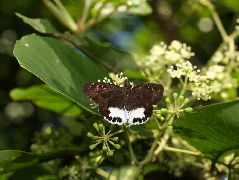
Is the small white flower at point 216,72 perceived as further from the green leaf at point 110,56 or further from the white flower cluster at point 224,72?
the green leaf at point 110,56

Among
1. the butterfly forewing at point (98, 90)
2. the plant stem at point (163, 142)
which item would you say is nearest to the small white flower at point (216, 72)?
the plant stem at point (163, 142)

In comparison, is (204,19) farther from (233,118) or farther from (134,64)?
(233,118)

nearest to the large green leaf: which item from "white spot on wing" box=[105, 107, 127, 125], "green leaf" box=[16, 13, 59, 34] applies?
"green leaf" box=[16, 13, 59, 34]

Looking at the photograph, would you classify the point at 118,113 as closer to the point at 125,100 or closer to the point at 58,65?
the point at 125,100

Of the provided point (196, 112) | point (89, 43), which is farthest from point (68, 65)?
point (196, 112)

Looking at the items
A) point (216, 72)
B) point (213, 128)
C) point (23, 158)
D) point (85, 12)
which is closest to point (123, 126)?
point (213, 128)

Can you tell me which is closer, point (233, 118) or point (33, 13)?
point (233, 118)
